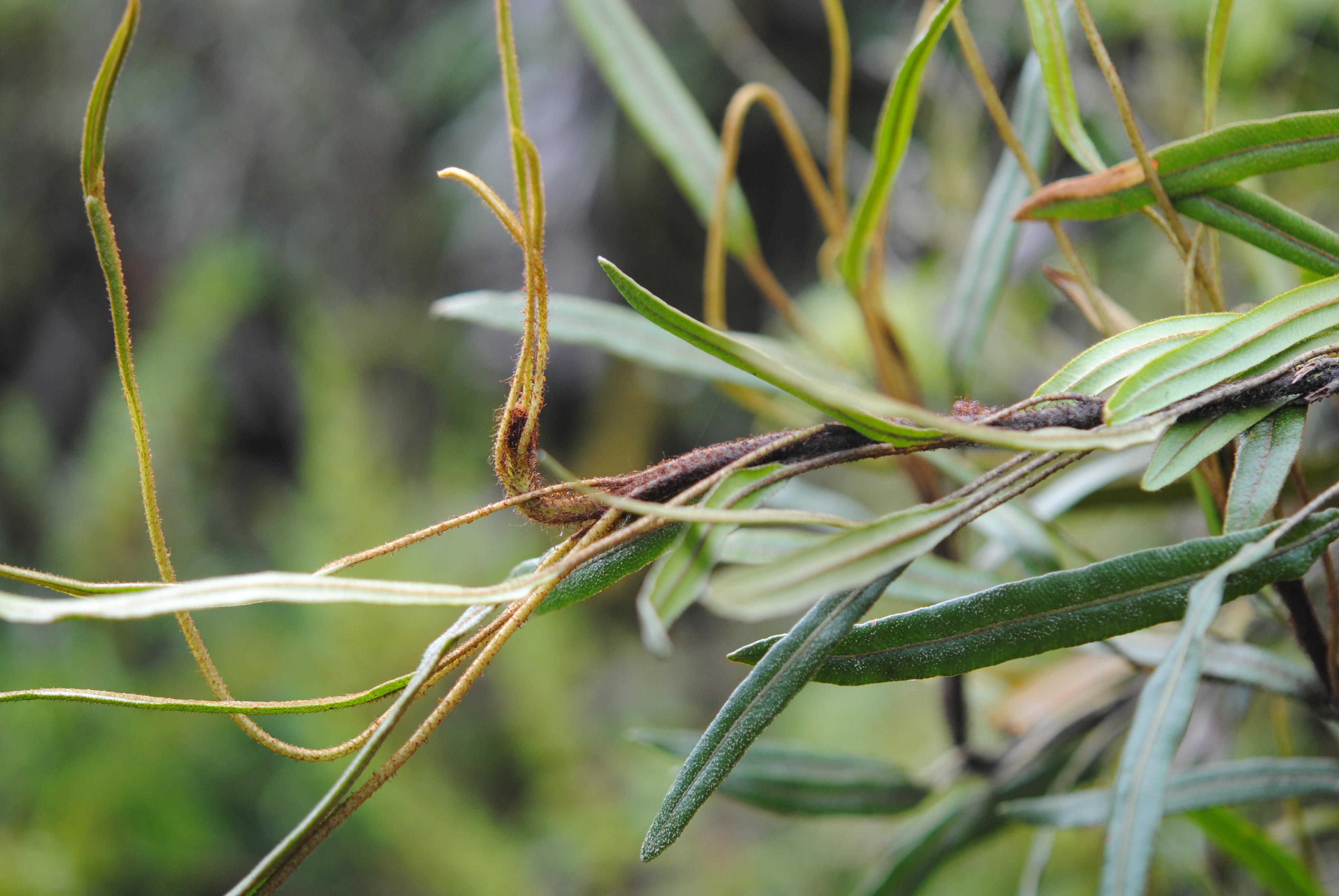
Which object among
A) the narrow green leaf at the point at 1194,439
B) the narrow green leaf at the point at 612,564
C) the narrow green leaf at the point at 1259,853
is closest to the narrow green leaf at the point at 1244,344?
the narrow green leaf at the point at 1194,439

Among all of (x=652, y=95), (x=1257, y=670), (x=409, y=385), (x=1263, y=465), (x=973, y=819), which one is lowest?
(x=409, y=385)

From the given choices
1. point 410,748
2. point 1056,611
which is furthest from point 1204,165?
point 410,748

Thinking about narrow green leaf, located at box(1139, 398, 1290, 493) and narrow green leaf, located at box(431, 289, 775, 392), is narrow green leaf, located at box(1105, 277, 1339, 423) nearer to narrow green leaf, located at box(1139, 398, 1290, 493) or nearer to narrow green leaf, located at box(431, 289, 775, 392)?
narrow green leaf, located at box(1139, 398, 1290, 493)

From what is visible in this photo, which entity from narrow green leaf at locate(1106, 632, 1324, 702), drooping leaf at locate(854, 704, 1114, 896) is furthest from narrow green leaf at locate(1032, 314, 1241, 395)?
drooping leaf at locate(854, 704, 1114, 896)

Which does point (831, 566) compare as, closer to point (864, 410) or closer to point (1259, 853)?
point (864, 410)

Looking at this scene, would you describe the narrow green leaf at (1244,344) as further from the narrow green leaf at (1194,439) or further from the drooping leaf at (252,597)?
the drooping leaf at (252,597)

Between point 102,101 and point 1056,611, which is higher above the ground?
point 102,101

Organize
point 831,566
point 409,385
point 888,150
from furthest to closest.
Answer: point 409,385, point 888,150, point 831,566
